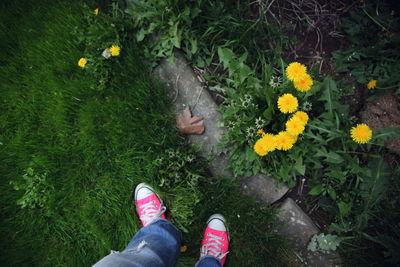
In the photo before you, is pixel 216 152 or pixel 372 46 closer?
pixel 372 46

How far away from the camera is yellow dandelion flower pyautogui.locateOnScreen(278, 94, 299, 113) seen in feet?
5.28

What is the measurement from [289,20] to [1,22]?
252cm

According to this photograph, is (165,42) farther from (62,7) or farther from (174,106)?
(62,7)

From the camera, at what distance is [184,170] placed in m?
2.19

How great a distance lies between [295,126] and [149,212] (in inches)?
52.2

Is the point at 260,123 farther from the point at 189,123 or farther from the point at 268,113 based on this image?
the point at 189,123

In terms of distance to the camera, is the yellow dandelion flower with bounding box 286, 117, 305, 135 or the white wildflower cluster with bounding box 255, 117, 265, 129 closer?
the yellow dandelion flower with bounding box 286, 117, 305, 135

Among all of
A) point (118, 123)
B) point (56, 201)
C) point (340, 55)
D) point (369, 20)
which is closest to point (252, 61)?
point (340, 55)

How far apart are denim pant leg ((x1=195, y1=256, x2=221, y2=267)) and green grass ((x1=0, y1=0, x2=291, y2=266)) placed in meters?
0.16

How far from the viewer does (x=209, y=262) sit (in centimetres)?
207

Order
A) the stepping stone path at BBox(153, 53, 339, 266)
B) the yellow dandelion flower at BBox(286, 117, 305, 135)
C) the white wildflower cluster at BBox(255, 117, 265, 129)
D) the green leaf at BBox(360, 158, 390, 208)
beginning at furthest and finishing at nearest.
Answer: the stepping stone path at BBox(153, 53, 339, 266) → the green leaf at BBox(360, 158, 390, 208) → the white wildflower cluster at BBox(255, 117, 265, 129) → the yellow dandelion flower at BBox(286, 117, 305, 135)

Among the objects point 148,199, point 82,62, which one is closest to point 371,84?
point 148,199

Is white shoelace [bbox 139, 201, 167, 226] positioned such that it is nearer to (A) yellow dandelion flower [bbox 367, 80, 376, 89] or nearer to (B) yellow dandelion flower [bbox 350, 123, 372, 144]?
(B) yellow dandelion flower [bbox 350, 123, 372, 144]

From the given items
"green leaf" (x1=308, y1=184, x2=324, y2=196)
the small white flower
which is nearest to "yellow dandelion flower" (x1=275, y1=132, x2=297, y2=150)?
"green leaf" (x1=308, y1=184, x2=324, y2=196)
